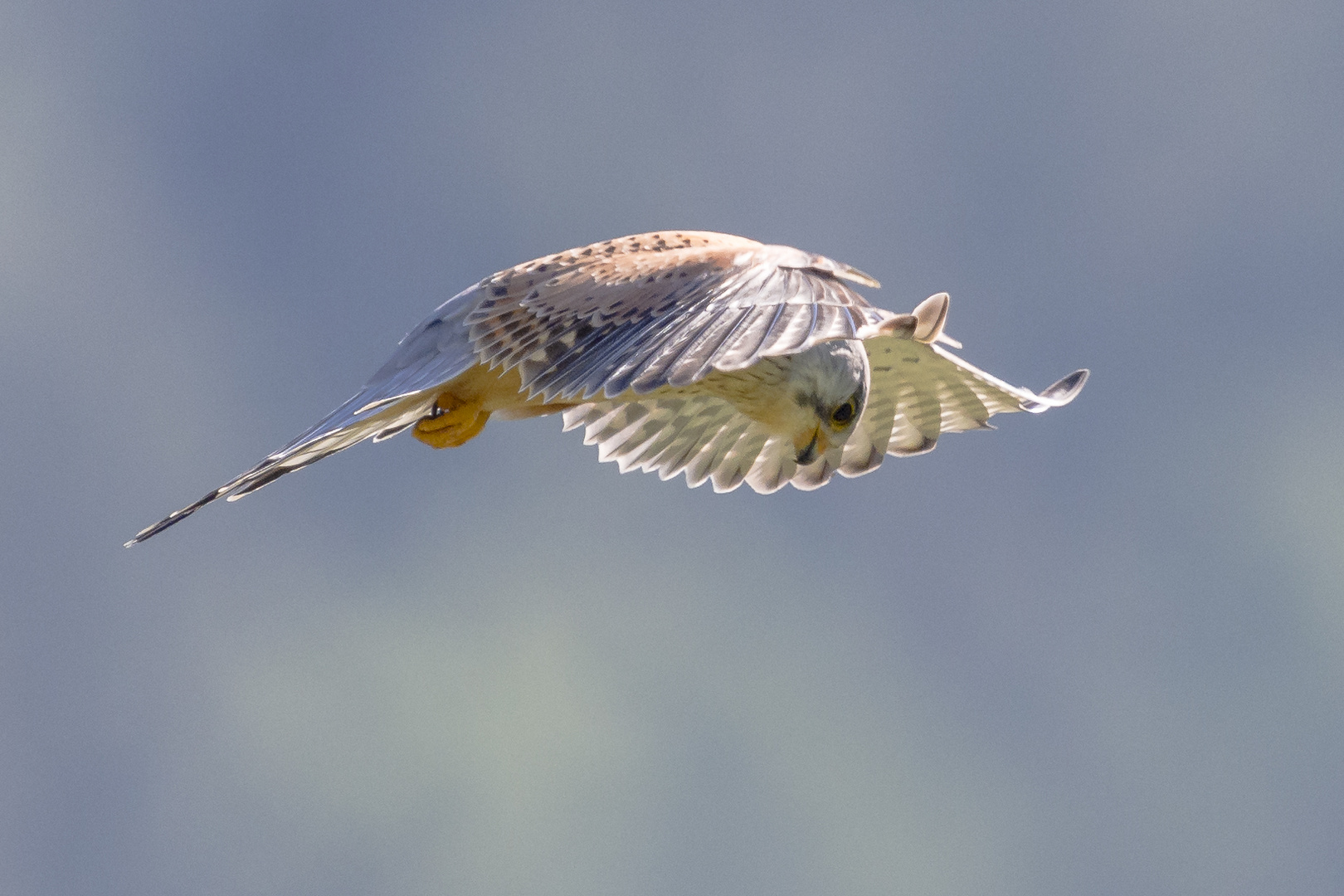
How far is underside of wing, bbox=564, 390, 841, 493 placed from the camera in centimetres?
682

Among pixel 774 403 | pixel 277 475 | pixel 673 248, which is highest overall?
pixel 673 248

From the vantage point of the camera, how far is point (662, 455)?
6.97 metres

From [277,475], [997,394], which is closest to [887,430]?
[997,394]

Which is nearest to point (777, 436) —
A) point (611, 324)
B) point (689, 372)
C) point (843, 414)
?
point (843, 414)

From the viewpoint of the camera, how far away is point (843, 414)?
19.1 feet

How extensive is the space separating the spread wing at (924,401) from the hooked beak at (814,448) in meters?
0.75

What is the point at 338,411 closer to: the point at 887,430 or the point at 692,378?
the point at 692,378

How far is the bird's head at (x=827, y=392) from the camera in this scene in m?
5.73

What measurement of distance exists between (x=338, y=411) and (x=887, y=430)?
2203mm

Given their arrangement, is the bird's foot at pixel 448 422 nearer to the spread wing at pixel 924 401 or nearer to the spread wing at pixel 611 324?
the spread wing at pixel 611 324

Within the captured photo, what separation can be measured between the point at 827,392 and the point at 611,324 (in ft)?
2.52

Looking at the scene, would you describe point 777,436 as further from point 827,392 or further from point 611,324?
point 611,324

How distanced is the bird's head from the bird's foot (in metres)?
1.16

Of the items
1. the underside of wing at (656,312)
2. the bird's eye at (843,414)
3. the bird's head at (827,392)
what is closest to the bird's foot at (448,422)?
the underside of wing at (656,312)
